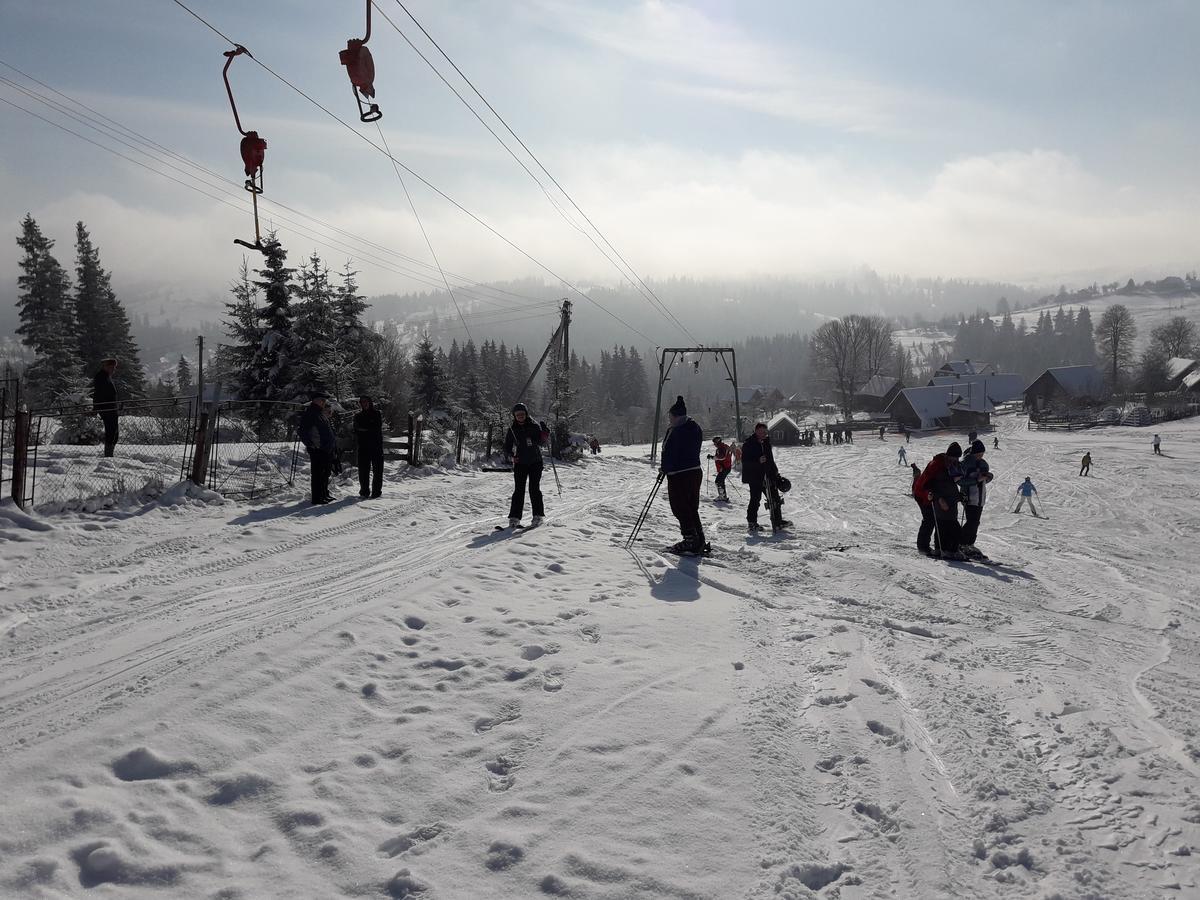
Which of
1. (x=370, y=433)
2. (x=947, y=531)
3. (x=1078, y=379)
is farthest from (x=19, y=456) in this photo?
(x=1078, y=379)

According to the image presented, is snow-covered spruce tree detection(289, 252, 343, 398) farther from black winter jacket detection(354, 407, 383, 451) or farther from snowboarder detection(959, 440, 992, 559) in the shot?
snowboarder detection(959, 440, 992, 559)

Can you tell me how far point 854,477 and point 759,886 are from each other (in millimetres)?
26770

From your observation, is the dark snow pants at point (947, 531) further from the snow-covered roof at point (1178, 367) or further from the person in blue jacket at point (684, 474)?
the snow-covered roof at point (1178, 367)

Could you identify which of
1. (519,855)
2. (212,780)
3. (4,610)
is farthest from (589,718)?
(4,610)

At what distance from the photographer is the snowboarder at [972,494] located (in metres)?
10.2

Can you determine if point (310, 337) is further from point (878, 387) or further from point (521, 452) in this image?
point (878, 387)

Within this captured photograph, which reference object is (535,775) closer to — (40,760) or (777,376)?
(40,760)

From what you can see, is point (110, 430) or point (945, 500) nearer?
point (945, 500)

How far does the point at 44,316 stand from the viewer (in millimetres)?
38156

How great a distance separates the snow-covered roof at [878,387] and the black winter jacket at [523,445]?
94.9 meters

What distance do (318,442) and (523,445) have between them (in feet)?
12.3

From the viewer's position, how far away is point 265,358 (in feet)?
89.0

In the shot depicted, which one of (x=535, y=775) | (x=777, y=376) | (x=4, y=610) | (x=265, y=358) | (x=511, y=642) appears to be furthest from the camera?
(x=777, y=376)

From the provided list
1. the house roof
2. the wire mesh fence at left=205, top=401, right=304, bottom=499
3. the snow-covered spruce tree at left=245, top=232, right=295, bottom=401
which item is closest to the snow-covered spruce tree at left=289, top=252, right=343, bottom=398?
the snow-covered spruce tree at left=245, top=232, right=295, bottom=401
